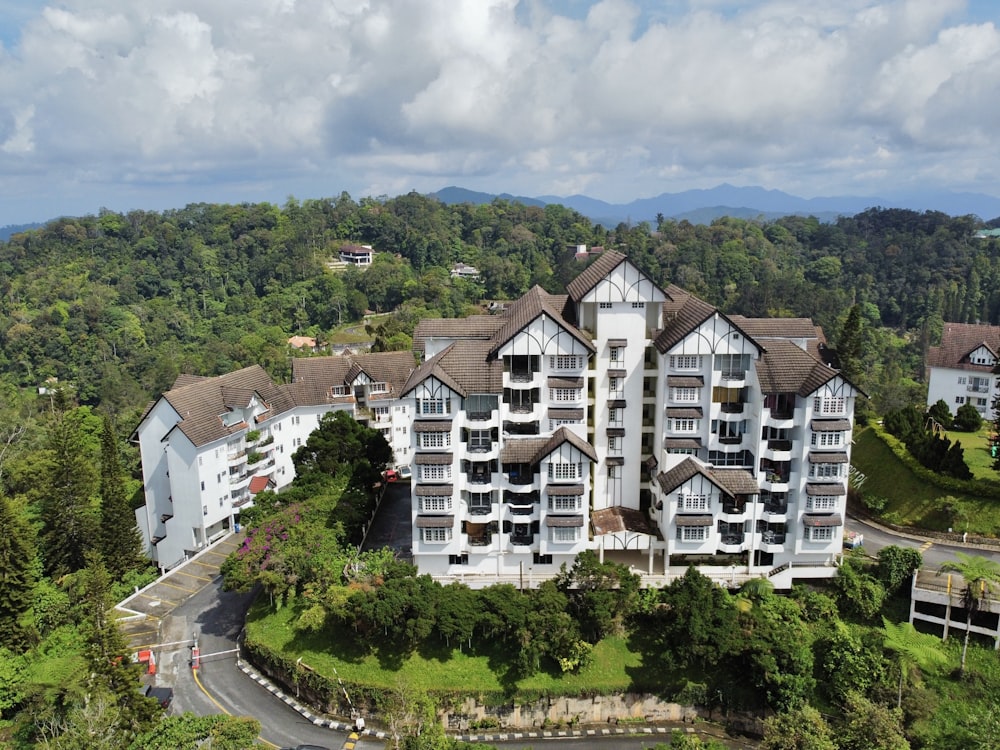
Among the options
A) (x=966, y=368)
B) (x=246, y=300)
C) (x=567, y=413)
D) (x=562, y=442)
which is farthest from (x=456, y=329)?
(x=246, y=300)

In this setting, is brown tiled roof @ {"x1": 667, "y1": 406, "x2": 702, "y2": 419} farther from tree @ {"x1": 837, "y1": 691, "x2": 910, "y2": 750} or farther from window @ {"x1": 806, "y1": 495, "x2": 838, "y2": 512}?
tree @ {"x1": 837, "y1": 691, "x2": 910, "y2": 750}

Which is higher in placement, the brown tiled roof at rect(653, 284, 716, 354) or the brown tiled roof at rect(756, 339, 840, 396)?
the brown tiled roof at rect(653, 284, 716, 354)

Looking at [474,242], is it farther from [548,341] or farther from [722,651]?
[722,651]

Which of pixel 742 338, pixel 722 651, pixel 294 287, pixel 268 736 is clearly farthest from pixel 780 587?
pixel 294 287

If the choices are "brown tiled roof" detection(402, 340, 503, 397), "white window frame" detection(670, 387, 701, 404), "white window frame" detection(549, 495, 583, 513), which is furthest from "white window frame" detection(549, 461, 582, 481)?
"white window frame" detection(670, 387, 701, 404)

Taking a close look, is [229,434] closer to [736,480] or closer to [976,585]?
[736,480]
